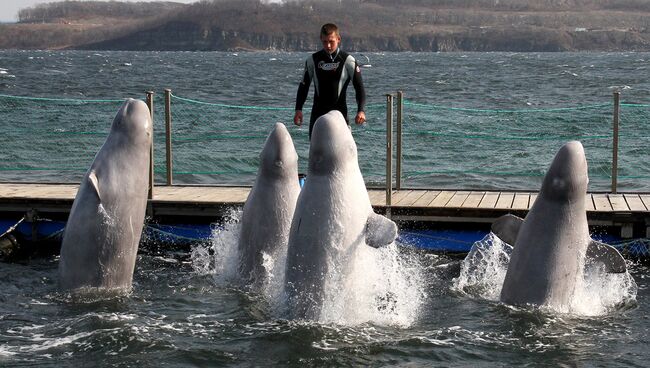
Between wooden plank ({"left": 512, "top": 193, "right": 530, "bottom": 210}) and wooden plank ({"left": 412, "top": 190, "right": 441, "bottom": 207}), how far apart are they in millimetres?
1039

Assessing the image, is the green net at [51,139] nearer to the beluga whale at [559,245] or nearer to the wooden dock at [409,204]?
the wooden dock at [409,204]

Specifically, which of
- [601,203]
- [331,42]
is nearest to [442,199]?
[601,203]

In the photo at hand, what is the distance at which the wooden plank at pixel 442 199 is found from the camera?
1307 centimetres

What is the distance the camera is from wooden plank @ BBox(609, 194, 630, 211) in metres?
12.8

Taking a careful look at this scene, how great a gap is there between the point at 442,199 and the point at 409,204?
0.63 meters

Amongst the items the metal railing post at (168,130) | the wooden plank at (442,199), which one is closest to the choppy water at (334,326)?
the wooden plank at (442,199)

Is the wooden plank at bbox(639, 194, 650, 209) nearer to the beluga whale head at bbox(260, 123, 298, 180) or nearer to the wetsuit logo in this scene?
the wetsuit logo

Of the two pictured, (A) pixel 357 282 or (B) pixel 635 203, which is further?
(B) pixel 635 203

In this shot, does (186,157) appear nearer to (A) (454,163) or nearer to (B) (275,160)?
(A) (454,163)

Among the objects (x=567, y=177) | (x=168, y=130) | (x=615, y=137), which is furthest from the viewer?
(x=168, y=130)

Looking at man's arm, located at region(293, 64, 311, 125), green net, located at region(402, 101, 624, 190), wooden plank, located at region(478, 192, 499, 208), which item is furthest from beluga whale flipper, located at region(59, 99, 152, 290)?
green net, located at region(402, 101, 624, 190)

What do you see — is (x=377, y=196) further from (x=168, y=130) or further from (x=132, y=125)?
(x=132, y=125)

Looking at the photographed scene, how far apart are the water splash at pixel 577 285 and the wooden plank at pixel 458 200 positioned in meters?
0.66

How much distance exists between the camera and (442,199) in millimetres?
13508
